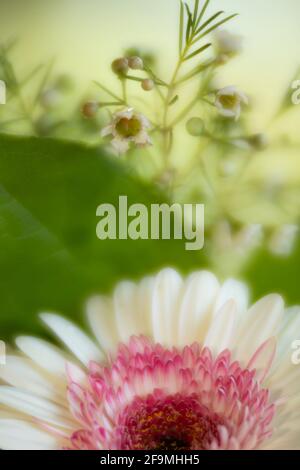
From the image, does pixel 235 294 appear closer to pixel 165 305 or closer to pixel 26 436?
pixel 165 305

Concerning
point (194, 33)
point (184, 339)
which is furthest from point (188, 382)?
point (194, 33)

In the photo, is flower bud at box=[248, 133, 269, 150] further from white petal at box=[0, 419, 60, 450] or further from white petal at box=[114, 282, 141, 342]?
white petal at box=[0, 419, 60, 450]

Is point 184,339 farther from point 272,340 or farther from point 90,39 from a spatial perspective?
point 90,39

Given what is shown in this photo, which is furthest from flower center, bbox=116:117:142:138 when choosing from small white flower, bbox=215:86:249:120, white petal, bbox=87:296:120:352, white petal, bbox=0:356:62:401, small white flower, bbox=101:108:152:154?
white petal, bbox=0:356:62:401

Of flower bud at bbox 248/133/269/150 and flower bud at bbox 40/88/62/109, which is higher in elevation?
flower bud at bbox 40/88/62/109

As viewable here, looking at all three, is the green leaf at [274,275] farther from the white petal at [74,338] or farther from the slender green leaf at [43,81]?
the slender green leaf at [43,81]

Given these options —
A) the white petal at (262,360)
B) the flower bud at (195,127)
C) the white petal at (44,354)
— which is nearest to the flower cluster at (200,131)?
the flower bud at (195,127)
